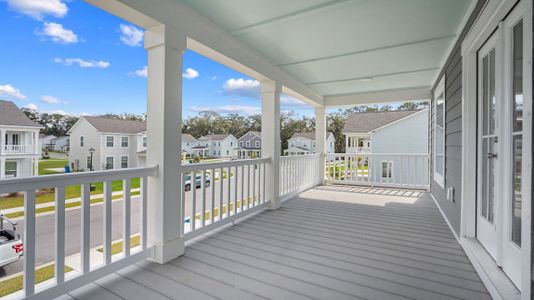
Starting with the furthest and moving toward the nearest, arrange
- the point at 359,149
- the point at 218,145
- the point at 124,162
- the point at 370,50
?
the point at 359,149
the point at 370,50
the point at 218,145
the point at 124,162

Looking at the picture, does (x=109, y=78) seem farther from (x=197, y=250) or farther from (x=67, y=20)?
(x=197, y=250)

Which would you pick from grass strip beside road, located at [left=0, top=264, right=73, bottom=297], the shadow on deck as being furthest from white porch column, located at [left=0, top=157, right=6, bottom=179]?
grass strip beside road, located at [left=0, top=264, right=73, bottom=297]

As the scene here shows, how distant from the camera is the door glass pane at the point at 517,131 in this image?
1592 mm

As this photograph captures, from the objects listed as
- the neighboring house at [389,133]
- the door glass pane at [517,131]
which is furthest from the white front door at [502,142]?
the neighboring house at [389,133]

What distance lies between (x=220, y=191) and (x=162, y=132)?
3.92 ft

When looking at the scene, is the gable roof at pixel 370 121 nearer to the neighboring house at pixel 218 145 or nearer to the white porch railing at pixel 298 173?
the white porch railing at pixel 298 173

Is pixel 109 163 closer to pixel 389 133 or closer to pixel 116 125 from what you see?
pixel 116 125

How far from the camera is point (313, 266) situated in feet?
7.11

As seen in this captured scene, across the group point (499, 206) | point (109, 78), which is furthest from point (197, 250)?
point (499, 206)

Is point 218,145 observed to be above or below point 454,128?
below

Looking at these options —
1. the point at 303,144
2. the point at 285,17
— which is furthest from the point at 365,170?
the point at 285,17

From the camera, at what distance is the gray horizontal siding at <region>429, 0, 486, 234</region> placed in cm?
279

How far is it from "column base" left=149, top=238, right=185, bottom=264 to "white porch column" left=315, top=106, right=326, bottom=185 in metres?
4.68

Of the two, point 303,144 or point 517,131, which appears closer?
point 517,131
